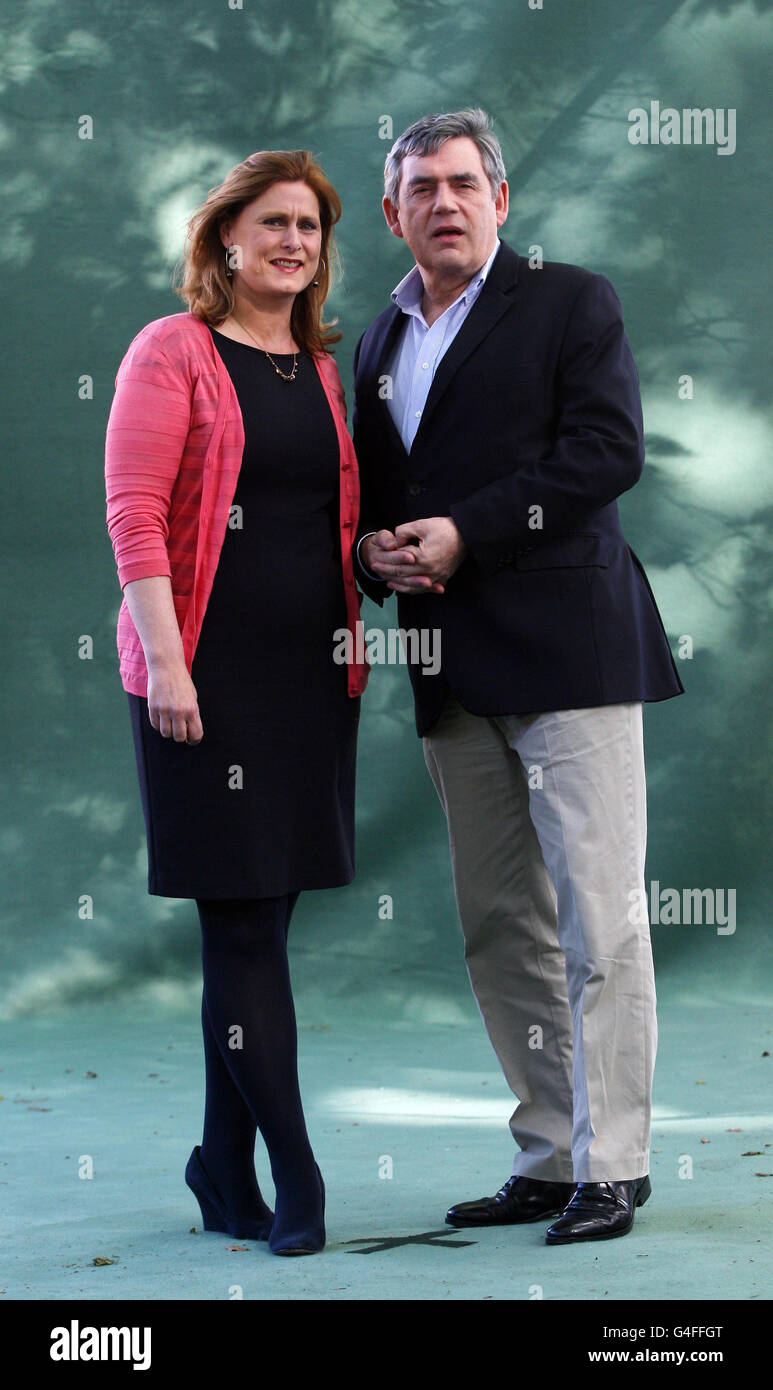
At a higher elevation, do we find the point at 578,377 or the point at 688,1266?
the point at 578,377

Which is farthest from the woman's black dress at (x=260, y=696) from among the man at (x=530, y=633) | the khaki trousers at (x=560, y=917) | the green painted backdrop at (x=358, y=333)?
the green painted backdrop at (x=358, y=333)

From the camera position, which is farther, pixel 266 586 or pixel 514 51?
pixel 514 51

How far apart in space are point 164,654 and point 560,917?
1.90 ft

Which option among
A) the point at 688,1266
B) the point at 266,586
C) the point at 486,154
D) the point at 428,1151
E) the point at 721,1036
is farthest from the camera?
the point at 721,1036

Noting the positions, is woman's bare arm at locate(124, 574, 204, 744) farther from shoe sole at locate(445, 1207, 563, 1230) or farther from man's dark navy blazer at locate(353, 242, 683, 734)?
shoe sole at locate(445, 1207, 563, 1230)

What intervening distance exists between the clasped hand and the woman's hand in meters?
0.29

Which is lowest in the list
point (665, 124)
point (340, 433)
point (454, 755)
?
point (454, 755)

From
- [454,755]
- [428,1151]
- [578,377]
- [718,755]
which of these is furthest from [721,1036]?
[578,377]

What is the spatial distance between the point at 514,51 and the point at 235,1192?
8.46ft

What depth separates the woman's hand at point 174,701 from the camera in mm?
1971

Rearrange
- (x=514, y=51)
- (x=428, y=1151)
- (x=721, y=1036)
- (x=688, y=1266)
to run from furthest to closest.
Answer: (x=514, y=51), (x=721, y=1036), (x=428, y=1151), (x=688, y=1266)

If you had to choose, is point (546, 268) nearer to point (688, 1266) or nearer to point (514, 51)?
point (688, 1266)

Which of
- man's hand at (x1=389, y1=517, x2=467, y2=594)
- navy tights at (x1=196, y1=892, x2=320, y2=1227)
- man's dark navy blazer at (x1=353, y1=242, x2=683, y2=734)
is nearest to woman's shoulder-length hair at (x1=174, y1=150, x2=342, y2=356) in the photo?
man's dark navy blazer at (x1=353, y1=242, x2=683, y2=734)

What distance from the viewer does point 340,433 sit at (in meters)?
2.11
